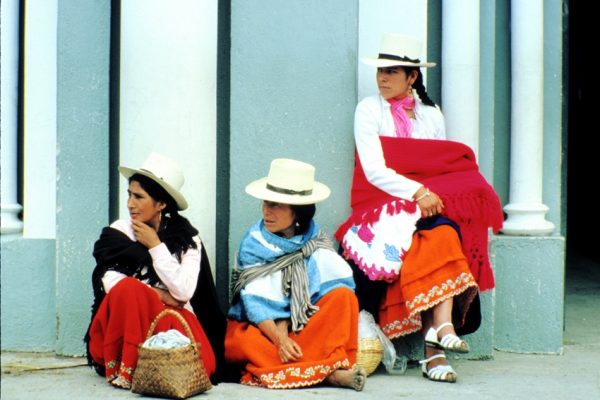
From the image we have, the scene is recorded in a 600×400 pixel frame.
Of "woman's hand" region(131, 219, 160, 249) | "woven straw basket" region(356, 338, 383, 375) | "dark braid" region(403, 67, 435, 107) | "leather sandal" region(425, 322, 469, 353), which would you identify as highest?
"dark braid" region(403, 67, 435, 107)

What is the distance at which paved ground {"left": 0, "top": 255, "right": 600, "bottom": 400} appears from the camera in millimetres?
4797

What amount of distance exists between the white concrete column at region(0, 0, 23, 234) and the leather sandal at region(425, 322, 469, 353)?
233cm

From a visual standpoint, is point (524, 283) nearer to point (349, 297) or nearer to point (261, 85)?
point (349, 297)

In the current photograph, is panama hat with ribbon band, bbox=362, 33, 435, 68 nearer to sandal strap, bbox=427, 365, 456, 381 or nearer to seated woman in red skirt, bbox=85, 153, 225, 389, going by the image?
seated woman in red skirt, bbox=85, 153, 225, 389

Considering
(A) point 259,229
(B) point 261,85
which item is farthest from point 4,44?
(A) point 259,229

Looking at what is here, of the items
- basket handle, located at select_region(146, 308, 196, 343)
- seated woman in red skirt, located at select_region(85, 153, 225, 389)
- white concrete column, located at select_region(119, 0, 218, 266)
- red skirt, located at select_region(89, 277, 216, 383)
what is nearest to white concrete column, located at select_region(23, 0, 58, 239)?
white concrete column, located at select_region(119, 0, 218, 266)

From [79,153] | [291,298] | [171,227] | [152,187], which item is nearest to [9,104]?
[79,153]

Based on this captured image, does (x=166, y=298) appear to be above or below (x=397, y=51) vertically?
below

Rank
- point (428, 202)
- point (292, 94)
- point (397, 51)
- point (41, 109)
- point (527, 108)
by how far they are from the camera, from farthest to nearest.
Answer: point (527, 108), point (41, 109), point (292, 94), point (397, 51), point (428, 202)

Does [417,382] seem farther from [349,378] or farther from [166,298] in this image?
[166,298]

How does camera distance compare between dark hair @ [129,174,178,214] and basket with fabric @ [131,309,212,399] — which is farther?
dark hair @ [129,174,178,214]

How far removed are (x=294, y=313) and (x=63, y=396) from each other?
114cm

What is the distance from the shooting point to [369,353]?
5270 mm

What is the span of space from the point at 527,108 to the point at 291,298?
76.8 inches
